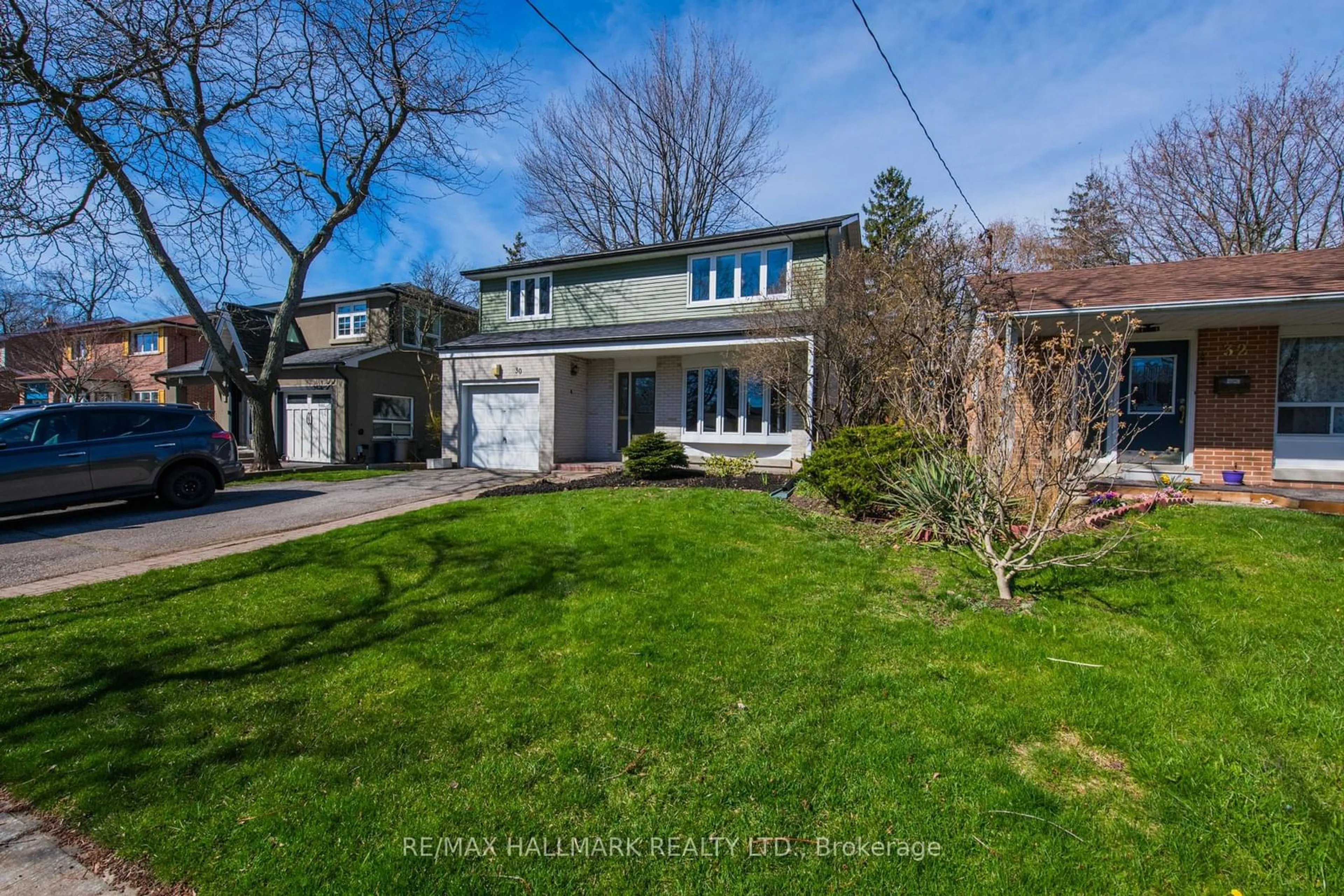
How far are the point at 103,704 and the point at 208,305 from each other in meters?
8.68

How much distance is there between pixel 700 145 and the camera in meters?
25.8

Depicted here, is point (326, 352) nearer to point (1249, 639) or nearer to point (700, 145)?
point (700, 145)

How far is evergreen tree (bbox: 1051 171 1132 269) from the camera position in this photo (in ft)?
73.8

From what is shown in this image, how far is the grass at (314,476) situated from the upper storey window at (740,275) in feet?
29.5

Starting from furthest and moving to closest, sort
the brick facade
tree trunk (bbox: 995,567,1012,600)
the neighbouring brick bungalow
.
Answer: the brick facade
the neighbouring brick bungalow
tree trunk (bbox: 995,567,1012,600)

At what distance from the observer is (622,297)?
602 inches

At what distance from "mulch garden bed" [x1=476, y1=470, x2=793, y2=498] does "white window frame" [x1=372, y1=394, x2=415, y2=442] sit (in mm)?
10456

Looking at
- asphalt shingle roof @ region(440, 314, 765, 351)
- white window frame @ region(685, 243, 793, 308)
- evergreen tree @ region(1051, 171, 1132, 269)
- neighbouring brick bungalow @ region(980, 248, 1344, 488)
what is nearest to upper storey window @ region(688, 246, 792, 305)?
white window frame @ region(685, 243, 793, 308)

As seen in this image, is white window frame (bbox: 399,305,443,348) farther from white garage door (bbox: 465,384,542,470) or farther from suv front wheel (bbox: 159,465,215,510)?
suv front wheel (bbox: 159,465,215,510)

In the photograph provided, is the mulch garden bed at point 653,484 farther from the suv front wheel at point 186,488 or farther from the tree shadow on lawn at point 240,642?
the suv front wheel at point 186,488

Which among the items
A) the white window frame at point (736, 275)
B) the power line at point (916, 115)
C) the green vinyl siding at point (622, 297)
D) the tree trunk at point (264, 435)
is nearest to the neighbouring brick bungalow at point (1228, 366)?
the power line at point (916, 115)

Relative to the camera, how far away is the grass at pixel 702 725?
2129 mm

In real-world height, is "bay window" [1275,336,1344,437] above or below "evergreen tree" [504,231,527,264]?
below

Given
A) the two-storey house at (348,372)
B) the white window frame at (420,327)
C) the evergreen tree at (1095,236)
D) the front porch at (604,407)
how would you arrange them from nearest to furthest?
the front porch at (604,407) < the two-storey house at (348,372) < the white window frame at (420,327) < the evergreen tree at (1095,236)
